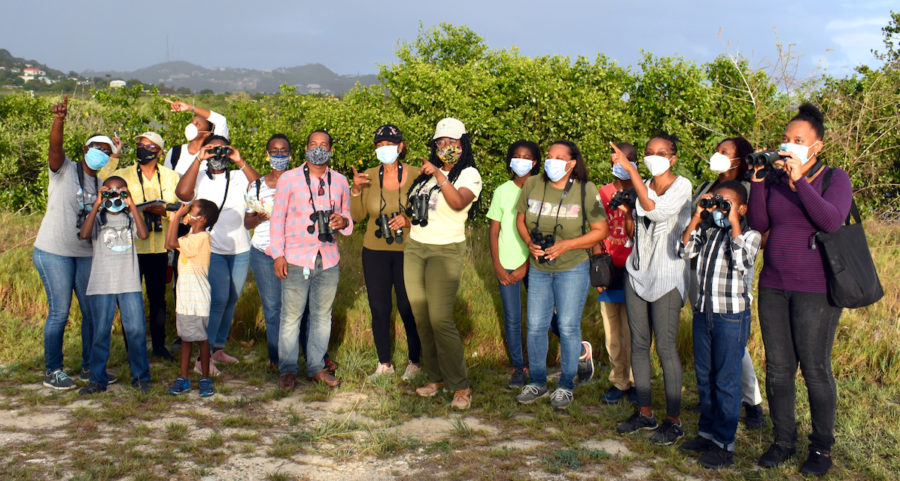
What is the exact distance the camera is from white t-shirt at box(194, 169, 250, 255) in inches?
237

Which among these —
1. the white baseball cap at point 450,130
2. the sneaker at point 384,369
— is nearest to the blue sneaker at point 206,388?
the sneaker at point 384,369

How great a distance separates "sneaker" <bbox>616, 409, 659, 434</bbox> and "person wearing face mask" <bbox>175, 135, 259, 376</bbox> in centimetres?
348

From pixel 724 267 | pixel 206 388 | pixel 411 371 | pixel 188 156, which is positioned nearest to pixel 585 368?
pixel 411 371

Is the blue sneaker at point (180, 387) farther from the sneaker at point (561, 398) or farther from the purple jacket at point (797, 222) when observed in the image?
the purple jacket at point (797, 222)

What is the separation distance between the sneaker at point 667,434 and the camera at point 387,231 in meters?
2.45

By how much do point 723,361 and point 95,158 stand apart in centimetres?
488

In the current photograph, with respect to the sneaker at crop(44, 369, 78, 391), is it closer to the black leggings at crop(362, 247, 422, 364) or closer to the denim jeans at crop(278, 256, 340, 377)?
the denim jeans at crop(278, 256, 340, 377)

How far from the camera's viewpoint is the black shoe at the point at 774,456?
414 cm

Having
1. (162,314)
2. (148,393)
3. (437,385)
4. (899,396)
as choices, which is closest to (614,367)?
(437,385)

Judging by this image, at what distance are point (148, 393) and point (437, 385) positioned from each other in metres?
2.28

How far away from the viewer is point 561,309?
5.19 meters

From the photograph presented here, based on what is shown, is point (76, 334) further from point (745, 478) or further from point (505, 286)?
point (745, 478)

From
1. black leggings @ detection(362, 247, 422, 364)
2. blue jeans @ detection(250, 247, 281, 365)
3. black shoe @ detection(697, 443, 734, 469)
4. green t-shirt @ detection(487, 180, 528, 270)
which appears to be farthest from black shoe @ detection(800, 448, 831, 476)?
blue jeans @ detection(250, 247, 281, 365)

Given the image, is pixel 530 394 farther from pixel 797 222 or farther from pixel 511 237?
pixel 797 222
